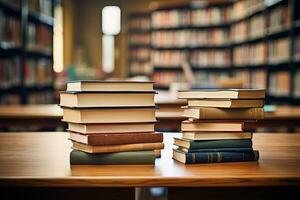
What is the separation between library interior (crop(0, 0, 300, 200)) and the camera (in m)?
1.06

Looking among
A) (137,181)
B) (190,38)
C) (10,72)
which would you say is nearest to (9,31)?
Result: (10,72)

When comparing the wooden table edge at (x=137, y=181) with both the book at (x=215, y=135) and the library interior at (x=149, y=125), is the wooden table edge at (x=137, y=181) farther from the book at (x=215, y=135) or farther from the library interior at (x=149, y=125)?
the book at (x=215, y=135)

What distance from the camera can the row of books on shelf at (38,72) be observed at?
17.0 ft

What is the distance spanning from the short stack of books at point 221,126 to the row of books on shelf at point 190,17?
711 centimetres

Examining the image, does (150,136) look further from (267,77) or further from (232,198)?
(267,77)

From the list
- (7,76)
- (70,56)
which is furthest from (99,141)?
(70,56)

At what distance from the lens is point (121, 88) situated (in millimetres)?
1177

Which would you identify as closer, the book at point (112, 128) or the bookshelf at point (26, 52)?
the book at point (112, 128)

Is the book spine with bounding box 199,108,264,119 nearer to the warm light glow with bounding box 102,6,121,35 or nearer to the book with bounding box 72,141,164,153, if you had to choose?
the book with bounding box 72,141,164,153

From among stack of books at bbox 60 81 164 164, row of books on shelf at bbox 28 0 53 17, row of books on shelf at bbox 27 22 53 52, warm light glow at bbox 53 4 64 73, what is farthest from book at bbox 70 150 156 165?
warm light glow at bbox 53 4 64 73

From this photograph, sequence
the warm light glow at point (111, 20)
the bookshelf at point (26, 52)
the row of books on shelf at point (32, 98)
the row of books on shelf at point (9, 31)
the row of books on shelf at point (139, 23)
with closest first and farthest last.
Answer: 1. the row of books on shelf at point (9, 31)
2. the bookshelf at point (26, 52)
3. the row of books on shelf at point (32, 98)
4. the row of books on shelf at point (139, 23)
5. the warm light glow at point (111, 20)

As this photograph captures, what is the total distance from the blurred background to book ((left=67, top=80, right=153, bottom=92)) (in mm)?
2366

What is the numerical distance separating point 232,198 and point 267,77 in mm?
4909

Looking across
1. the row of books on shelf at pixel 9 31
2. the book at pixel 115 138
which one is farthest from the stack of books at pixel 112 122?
the row of books on shelf at pixel 9 31
